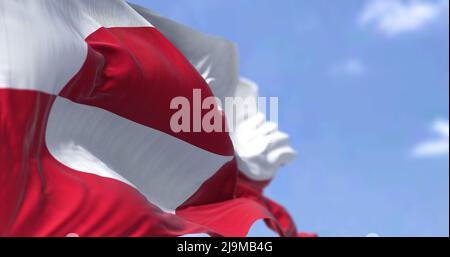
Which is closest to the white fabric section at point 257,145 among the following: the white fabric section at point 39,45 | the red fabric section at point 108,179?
the red fabric section at point 108,179

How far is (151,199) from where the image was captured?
22.8ft

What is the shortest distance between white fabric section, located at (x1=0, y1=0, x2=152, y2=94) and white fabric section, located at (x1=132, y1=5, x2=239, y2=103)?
6.27 ft

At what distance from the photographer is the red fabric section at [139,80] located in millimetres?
6195

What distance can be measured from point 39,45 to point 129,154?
1564mm

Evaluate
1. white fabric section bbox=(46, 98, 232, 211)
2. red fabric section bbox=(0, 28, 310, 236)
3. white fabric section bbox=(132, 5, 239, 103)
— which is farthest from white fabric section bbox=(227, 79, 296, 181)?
white fabric section bbox=(46, 98, 232, 211)

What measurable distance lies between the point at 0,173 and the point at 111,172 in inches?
48.3

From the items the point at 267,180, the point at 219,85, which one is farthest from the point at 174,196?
the point at 267,180

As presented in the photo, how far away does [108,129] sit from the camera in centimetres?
641

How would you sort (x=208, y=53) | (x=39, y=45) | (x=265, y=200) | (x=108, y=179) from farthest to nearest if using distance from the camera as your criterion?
(x=265, y=200) → (x=208, y=53) → (x=108, y=179) → (x=39, y=45)

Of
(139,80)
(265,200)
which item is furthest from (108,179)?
(265,200)

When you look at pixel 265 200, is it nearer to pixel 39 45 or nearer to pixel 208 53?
pixel 208 53

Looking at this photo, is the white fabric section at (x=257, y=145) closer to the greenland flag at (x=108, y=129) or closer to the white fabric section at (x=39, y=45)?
the greenland flag at (x=108, y=129)

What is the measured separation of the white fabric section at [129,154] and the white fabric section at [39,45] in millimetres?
296
